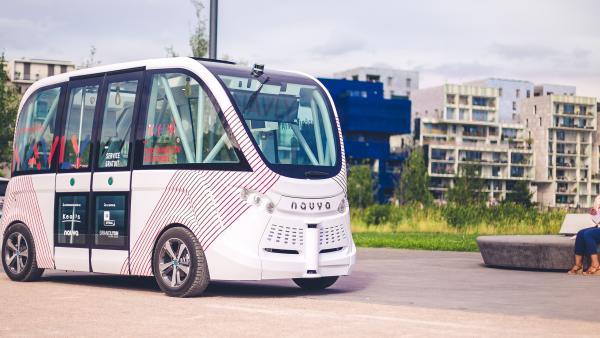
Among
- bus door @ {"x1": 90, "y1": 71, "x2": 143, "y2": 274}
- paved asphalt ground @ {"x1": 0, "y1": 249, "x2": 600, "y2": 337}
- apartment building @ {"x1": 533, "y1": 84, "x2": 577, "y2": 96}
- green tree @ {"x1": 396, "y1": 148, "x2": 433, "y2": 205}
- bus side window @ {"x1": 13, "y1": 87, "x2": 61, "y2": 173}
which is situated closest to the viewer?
paved asphalt ground @ {"x1": 0, "y1": 249, "x2": 600, "y2": 337}

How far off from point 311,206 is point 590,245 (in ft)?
17.5

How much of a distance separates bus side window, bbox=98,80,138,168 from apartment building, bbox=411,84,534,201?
5613 inches

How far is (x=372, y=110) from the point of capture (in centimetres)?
14138

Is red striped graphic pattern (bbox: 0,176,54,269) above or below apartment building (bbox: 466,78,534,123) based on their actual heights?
below

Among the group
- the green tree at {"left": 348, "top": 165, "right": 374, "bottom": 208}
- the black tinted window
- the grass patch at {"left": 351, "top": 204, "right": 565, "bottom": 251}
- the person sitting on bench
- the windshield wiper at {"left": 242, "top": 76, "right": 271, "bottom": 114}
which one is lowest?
the green tree at {"left": 348, "top": 165, "right": 374, "bottom": 208}

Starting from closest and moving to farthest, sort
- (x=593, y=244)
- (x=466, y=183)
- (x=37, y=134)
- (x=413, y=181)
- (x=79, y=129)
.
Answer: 1. (x=79, y=129)
2. (x=37, y=134)
3. (x=593, y=244)
4. (x=466, y=183)
5. (x=413, y=181)

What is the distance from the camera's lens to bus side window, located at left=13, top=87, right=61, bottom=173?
15.2 meters

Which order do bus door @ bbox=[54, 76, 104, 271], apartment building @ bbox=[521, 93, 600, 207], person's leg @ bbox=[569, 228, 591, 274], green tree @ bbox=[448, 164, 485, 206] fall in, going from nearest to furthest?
bus door @ bbox=[54, 76, 104, 271] < person's leg @ bbox=[569, 228, 591, 274] < green tree @ bbox=[448, 164, 485, 206] < apartment building @ bbox=[521, 93, 600, 207]

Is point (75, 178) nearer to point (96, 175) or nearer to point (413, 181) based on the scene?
point (96, 175)

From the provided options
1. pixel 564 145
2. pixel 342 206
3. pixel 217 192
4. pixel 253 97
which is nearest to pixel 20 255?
pixel 217 192

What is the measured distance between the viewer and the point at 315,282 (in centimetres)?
1404

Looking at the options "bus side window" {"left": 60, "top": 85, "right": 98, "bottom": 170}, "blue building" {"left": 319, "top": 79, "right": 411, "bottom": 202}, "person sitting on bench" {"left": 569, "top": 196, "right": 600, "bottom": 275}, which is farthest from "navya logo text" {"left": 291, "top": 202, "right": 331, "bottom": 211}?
"blue building" {"left": 319, "top": 79, "right": 411, "bottom": 202}

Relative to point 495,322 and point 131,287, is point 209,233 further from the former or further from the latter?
point 495,322

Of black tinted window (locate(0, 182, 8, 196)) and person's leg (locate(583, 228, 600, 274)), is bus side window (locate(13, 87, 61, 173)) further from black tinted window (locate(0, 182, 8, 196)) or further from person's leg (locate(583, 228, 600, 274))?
person's leg (locate(583, 228, 600, 274))
